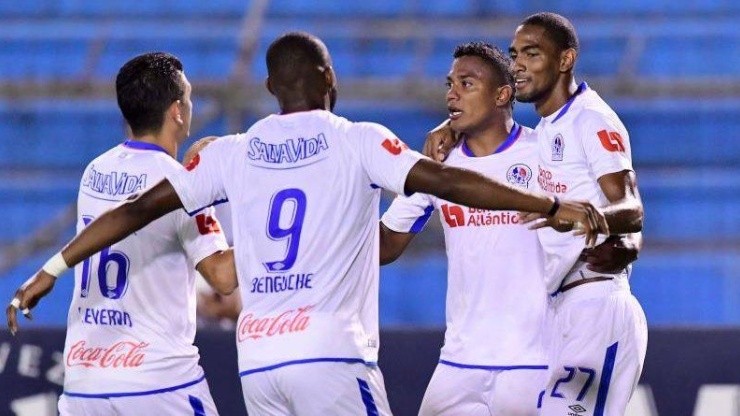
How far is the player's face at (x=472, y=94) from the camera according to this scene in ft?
16.2

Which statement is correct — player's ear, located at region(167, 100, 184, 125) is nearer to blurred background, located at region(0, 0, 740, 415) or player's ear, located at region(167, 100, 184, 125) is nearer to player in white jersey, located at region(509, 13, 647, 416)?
player in white jersey, located at region(509, 13, 647, 416)

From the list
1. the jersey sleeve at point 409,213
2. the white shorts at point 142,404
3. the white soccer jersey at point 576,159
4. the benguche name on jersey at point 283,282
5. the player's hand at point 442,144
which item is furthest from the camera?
the jersey sleeve at point 409,213

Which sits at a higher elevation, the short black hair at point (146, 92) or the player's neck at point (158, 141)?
the short black hair at point (146, 92)

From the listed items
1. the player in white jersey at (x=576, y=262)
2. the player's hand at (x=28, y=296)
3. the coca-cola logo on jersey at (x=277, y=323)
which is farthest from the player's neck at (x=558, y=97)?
the player's hand at (x=28, y=296)

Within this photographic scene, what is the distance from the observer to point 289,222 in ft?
13.0

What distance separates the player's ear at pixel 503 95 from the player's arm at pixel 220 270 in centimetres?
122

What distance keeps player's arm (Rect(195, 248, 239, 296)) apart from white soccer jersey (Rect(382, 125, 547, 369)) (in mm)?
914

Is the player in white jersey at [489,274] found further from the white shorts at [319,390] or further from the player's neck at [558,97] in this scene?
the white shorts at [319,390]

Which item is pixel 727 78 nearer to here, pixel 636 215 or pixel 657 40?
pixel 657 40

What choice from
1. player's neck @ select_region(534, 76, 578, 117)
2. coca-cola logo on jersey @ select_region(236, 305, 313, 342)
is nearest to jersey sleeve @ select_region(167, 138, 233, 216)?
coca-cola logo on jersey @ select_region(236, 305, 313, 342)

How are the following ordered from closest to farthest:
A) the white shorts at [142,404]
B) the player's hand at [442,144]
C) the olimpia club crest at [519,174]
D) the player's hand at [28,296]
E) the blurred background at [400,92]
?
the player's hand at [28,296] → the white shorts at [142,404] → the olimpia club crest at [519,174] → the player's hand at [442,144] → the blurred background at [400,92]

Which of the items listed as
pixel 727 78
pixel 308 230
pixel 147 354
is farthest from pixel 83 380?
pixel 727 78

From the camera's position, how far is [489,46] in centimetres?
504

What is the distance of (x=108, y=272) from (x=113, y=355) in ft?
0.94
